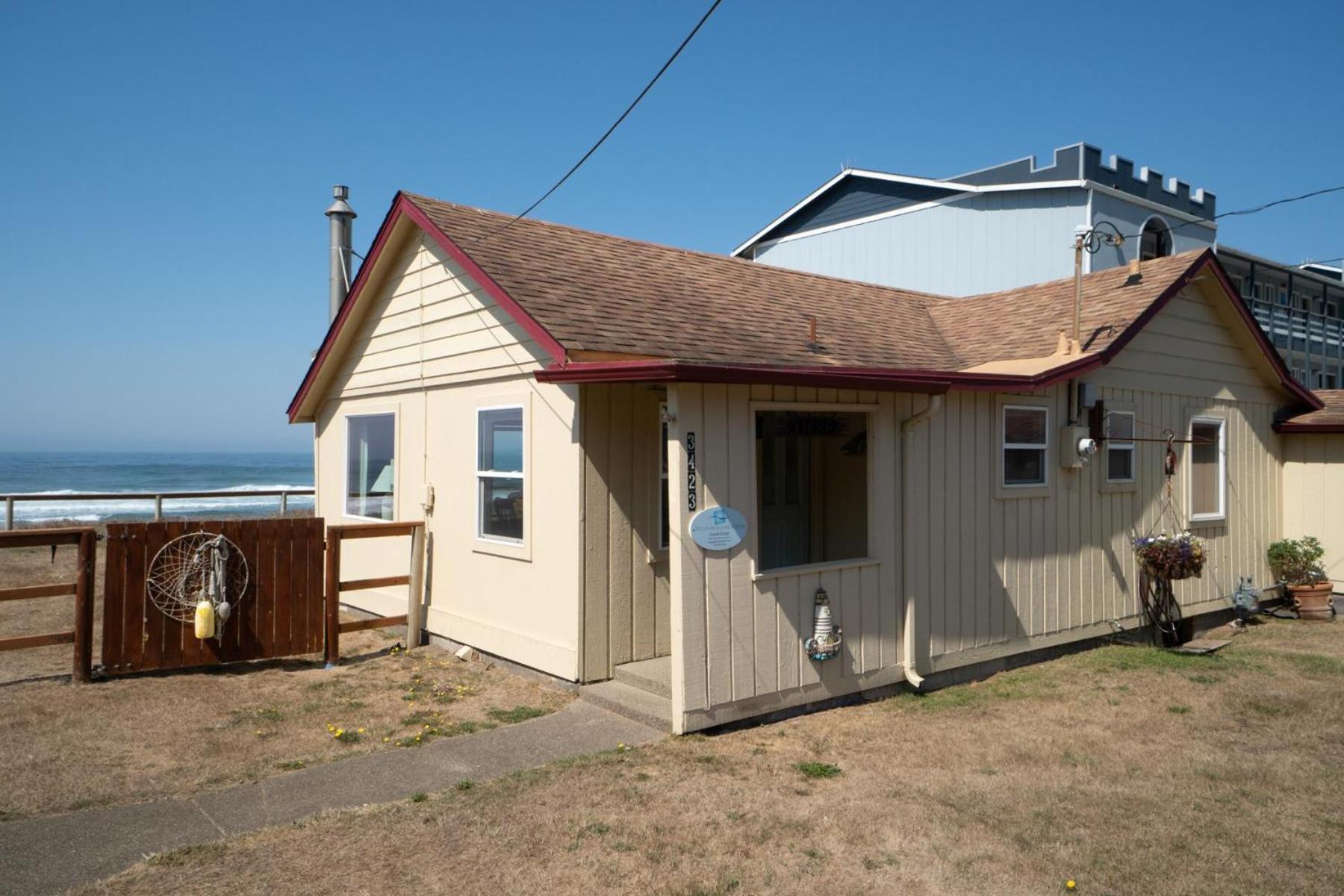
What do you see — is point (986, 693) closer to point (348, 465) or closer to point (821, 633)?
point (821, 633)

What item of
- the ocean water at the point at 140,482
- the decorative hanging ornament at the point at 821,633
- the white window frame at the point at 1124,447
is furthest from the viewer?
the ocean water at the point at 140,482

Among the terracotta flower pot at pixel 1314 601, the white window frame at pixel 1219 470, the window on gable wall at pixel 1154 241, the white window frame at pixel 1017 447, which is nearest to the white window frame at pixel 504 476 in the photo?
the white window frame at pixel 1017 447

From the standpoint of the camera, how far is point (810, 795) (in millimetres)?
5406

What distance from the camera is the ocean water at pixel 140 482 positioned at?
3612cm

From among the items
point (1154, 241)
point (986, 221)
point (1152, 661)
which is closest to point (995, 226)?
point (986, 221)

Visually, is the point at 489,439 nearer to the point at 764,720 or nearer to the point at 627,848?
the point at 764,720

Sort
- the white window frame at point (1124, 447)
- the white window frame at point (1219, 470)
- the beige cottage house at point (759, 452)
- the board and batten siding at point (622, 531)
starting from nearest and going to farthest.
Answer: the beige cottage house at point (759, 452) < the board and batten siding at point (622, 531) < the white window frame at point (1124, 447) < the white window frame at point (1219, 470)

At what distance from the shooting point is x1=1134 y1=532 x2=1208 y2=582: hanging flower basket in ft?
31.9

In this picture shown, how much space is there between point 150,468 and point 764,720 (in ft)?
222

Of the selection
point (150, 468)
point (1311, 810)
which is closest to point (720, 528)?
point (1311, 810)

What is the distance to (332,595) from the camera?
8.76m

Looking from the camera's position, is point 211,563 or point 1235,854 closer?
point 1235,854

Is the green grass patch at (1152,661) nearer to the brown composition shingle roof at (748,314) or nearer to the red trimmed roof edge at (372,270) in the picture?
the brown composition shingle roof at (748,314)

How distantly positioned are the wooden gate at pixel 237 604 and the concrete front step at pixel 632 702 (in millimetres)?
3104
